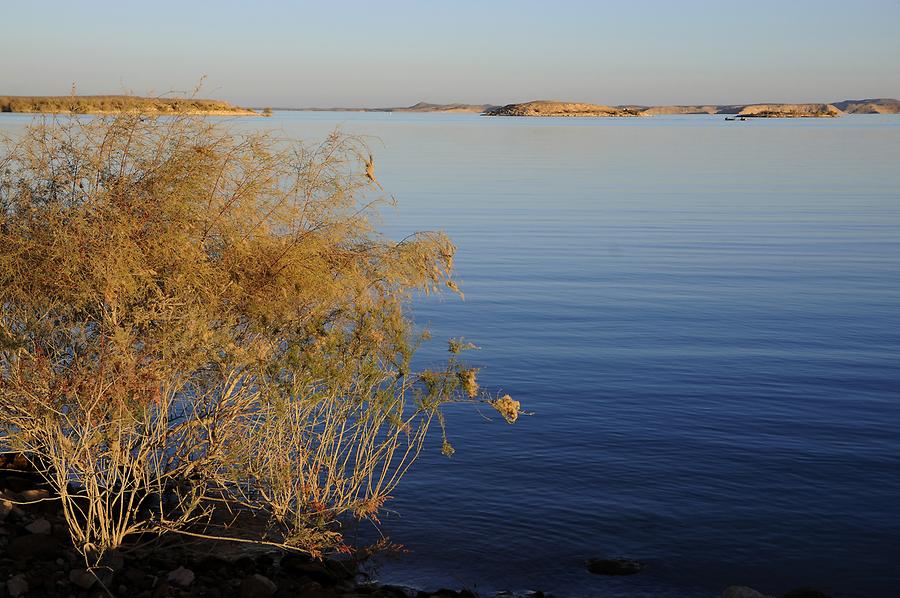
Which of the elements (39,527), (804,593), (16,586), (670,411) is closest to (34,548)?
(39,527)

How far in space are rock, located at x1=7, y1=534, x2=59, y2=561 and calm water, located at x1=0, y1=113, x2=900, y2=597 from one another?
10.4ft

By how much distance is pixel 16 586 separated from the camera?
8961 mm

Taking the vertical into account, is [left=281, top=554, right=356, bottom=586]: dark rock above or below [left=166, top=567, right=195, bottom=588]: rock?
below

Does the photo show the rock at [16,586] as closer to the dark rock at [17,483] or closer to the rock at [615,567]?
the dark rock at [17,483]

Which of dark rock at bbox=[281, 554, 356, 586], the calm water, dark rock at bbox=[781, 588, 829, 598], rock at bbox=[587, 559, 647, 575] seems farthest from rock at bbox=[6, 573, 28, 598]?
dark rock at bbox=[781, 588, 829, 598]

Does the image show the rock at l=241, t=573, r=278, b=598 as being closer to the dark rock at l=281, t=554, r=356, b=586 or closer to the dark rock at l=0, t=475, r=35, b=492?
the dark rock at l=281, t=554, r=356, b=586

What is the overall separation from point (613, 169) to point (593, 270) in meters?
38.3

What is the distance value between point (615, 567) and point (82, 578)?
515 centimetres

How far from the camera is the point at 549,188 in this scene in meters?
52.8

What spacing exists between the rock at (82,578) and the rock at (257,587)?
1.25 m

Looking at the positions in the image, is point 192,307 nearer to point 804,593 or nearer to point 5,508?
point 5,508

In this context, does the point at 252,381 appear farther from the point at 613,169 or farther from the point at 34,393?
the point at 613,169

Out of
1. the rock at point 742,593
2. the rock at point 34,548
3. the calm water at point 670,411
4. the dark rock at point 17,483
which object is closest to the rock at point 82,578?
the rock at point 34,548

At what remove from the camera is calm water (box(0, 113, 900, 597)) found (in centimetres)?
1148
